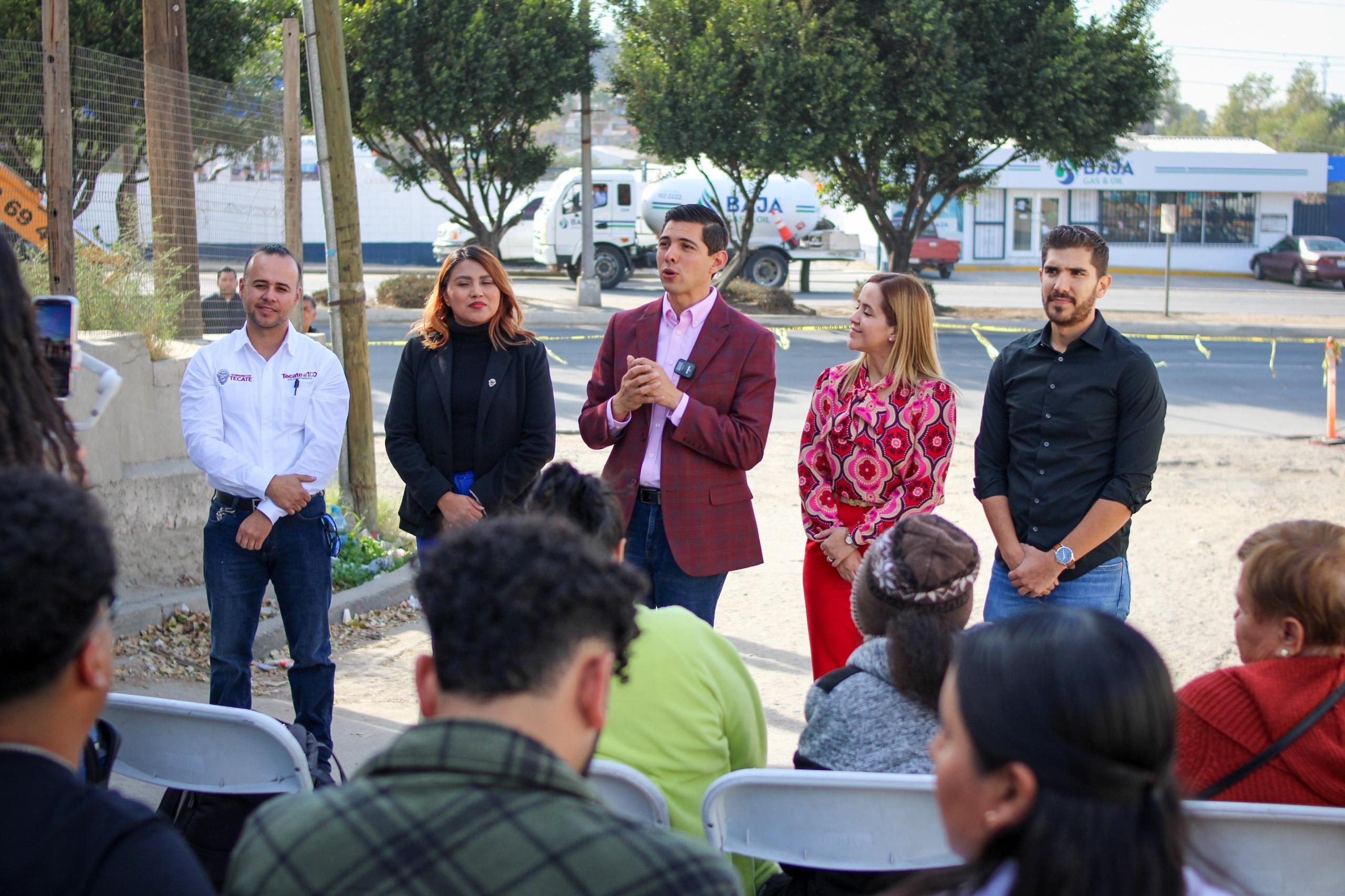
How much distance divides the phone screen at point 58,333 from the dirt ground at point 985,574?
8.05ft

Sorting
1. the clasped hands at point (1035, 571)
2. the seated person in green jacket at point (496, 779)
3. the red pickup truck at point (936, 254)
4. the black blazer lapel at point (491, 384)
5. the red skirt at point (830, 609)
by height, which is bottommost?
the red skirt at point (830, 609)

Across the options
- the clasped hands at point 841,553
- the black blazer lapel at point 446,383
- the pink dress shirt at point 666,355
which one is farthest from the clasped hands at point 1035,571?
the black blazer lapel at point 446,383

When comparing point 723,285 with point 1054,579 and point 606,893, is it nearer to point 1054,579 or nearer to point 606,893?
point 1054,579

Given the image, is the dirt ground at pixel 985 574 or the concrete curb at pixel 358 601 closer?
the dirt ground at pixel 985 574

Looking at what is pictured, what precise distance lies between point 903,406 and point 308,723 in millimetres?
2397

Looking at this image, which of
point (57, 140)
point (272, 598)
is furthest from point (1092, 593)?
point (57, 140)

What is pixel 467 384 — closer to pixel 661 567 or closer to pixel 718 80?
pixel 661 567

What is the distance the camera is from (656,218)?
96.6 feet

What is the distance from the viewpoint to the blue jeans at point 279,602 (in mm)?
4148

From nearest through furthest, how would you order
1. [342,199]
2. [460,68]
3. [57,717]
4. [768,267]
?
[57,717] → [342,199] → [460,68] → [768,267]

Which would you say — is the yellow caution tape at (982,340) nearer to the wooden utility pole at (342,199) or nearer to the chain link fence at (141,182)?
the chain link fence at (141,182)

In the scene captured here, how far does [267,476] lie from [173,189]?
11.6ft

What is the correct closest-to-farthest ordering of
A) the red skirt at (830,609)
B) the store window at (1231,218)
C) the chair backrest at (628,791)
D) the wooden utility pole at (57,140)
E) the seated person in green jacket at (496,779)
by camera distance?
1. the seated person in green jacket at (496,779)
2. the chair backrest at (628,791)
3. the red skirt at (830,609)
4. the wooden utility pole at (57,140)
5. the store window at (1231,218)

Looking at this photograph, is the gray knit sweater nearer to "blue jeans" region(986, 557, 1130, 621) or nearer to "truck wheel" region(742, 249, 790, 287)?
"blue jeans" region(986, 557, 1130, 621)
